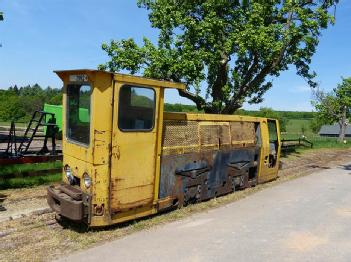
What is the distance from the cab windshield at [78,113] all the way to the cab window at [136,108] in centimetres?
61

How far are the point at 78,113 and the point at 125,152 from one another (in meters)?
1.30

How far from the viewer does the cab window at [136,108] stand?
7.14 metres

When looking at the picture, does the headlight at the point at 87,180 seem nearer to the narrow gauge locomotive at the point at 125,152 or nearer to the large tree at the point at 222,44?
the narrow gauge locomotive at the point at 125,152

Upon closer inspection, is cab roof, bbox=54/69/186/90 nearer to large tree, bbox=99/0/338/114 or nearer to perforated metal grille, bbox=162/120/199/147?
perforated metal grille, bbox=162/120/199/147

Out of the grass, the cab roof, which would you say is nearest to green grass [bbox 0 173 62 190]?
the grass

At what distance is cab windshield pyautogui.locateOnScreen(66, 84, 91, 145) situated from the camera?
7274mm

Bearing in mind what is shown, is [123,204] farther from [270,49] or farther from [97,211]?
[270,49]

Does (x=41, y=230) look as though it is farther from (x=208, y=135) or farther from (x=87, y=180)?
(x=208, y=135)

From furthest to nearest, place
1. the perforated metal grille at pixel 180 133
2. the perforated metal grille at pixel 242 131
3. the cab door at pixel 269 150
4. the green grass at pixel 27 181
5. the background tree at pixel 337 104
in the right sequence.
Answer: the background tree at pixel 337 104 < the cab door at pixel 269 150 < the perforated metal grille at pixel 242 131 < the green grass at pixel 27 181 < the perforated metal grille at pixel 180 133

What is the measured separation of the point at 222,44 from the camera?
16562mm

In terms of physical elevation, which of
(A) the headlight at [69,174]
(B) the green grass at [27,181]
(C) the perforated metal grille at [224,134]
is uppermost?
(C) the perforated metal grille at [224,134]

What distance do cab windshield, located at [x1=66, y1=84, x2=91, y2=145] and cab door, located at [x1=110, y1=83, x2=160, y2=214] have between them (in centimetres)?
58

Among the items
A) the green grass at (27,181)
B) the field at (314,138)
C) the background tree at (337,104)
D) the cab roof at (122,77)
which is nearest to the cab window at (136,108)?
the cab roof at (122,77)

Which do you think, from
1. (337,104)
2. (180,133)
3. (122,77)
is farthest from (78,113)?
(337,104)
